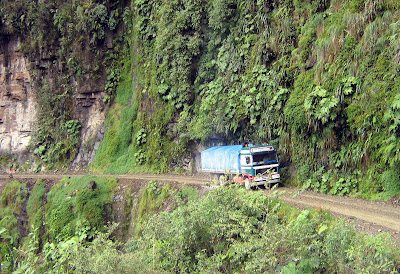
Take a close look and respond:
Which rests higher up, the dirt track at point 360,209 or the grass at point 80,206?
the dirt track at point 360,209

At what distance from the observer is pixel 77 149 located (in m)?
31.0

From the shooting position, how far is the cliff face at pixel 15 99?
3472 centimetres

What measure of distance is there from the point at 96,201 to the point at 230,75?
Answer: 36.7ft

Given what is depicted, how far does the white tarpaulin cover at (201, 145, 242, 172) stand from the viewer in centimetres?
1641

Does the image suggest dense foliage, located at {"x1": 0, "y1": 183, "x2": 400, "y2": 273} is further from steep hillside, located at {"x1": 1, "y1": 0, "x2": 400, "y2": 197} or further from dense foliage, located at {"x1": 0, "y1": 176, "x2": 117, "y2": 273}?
dense foliage, located at {"x1": 0, "y1": 176, "x2": 117, "y2": 273}

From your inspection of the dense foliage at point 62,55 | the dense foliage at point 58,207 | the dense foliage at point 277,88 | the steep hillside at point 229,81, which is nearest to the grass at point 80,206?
the dense foliage at point 58,207

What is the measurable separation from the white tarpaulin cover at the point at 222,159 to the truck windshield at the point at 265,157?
0.92 m

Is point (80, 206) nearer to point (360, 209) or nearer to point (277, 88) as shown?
point (277, 88)

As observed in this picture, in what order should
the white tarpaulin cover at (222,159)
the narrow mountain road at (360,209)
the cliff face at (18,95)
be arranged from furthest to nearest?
the cliff face at (18,95) < the white tarpaulin cover at (222,159) < the narrow mountain road at (360,209)

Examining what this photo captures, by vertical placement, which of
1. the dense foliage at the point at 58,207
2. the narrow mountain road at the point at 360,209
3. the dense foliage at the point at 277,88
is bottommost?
the dense foliage at the point at 58,207

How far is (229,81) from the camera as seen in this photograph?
66.6 feet

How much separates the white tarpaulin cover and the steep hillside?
1.76 m

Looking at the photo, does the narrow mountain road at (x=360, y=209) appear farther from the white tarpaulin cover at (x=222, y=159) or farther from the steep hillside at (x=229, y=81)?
the white tarpaulin cover at (x=222, y=159)

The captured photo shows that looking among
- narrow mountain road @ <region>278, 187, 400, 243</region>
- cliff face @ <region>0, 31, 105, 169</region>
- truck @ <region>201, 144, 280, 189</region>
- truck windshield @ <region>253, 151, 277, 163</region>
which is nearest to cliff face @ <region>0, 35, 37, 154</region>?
cliff face @ <region>0, 31, 105, 169</region>
